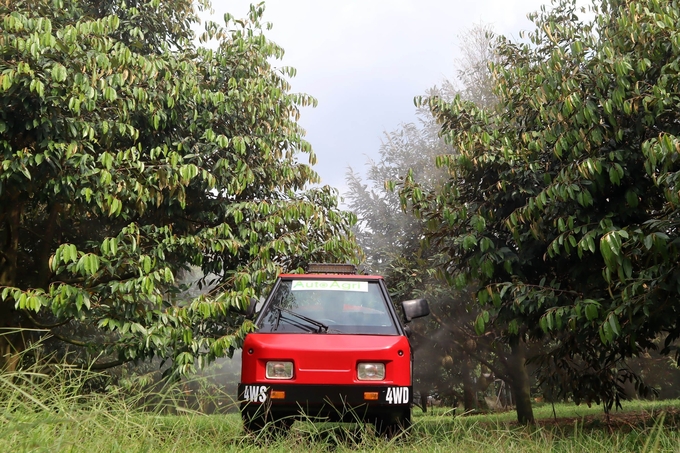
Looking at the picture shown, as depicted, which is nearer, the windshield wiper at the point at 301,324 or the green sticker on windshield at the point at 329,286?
the windshield wiper at the point at 301,324

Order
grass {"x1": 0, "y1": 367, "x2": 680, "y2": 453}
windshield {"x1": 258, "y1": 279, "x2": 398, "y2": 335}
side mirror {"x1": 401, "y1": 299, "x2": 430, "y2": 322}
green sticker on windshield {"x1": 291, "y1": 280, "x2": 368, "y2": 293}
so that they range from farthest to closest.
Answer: green sticker on windshield {"x1": 291, "y1": 280, "x2": 368, "y2": 293}
side mirror {"x1": 401, "y1": 299, "x2": 430, "y2": 322}
windshield {"x1": 258, "y1": 279, "x2": 398, "y2": 335}
grass {"x1": 0, "y1": 367, "x2": 680, "y2": 453}

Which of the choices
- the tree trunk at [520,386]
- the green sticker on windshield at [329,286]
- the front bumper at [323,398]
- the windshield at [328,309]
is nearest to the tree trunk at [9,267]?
the windshield at [328,309]

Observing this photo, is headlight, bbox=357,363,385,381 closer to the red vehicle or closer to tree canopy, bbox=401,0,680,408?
the red vehicle

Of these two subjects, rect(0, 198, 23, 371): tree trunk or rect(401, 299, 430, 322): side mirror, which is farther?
rect(0, 198, 23, 371): tree trunk

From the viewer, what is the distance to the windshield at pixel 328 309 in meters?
6.47

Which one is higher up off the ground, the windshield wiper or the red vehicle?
the windshield wiper

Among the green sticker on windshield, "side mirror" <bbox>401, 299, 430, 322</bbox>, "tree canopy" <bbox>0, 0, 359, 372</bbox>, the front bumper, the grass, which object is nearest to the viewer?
the grass

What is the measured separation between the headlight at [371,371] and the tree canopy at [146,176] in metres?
2.83

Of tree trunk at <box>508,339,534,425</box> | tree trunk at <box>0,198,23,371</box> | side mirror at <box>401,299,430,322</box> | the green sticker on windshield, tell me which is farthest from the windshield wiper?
tree trunk at <box>508,339,534,425</box>

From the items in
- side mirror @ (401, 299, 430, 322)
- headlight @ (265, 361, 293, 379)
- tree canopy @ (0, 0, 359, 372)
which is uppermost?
tree canopy @ (0, 0, 359, 372)

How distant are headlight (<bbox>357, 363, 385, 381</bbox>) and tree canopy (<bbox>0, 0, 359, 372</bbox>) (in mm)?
2826

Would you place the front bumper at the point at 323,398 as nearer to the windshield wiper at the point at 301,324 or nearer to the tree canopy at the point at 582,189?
the windshield wiper at the point at 301,324

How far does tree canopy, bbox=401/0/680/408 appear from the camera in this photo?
20.3 feet

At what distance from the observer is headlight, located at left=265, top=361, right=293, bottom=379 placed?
6023 mm
